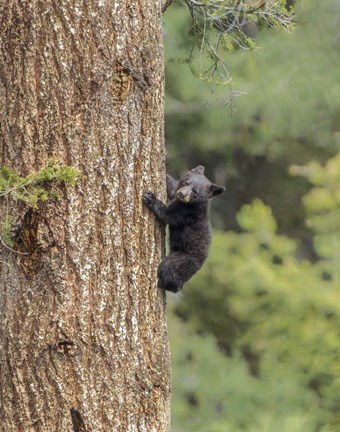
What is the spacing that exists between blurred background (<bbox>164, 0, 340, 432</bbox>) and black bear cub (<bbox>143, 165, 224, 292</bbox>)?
173 cm

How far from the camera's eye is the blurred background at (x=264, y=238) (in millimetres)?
9141

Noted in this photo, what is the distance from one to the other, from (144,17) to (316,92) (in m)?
8.06

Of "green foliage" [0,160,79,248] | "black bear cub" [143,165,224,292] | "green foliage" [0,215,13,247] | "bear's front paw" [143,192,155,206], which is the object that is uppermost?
"black bear cub" [143,165,224,292]

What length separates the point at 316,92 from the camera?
1212 cm

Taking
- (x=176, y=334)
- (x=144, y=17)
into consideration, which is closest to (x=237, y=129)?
(x=176, y=334)

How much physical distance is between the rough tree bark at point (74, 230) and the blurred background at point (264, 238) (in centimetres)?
311

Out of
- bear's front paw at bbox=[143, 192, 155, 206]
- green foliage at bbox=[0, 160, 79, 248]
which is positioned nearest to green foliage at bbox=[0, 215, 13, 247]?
green foliage at bbox=[0, 160, 79, 248]

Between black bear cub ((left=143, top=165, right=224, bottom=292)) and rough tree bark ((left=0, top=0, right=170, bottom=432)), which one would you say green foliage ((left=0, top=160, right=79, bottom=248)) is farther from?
black bear cub ((left=143, top=165, right=224, bottom=292))

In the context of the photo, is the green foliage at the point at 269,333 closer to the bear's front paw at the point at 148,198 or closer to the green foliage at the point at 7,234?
the bear's front paw at the point at 148,198

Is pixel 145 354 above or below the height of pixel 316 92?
below

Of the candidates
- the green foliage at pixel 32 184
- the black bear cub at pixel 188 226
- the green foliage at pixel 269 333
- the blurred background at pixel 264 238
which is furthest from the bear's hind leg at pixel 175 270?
the green foliage at pixel 269 333

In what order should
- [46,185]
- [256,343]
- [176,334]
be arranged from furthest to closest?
[176,334] < [256,343] < [46,185]

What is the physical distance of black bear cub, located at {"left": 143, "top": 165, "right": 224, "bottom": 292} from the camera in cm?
506

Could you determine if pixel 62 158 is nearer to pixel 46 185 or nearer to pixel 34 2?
pixel 46 185
